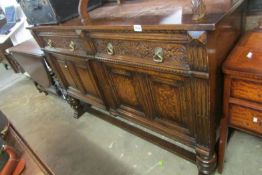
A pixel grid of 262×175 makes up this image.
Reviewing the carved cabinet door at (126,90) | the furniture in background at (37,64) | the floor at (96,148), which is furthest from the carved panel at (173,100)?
the furniture in background at (37,64)

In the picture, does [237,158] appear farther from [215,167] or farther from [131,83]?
[131,83]

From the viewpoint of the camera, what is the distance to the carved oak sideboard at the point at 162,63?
0.85 metres

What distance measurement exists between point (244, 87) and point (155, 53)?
434 millimetres

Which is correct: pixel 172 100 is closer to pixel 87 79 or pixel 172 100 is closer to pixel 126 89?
pixel 126 89

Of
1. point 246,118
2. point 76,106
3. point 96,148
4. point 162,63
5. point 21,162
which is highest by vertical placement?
point 162,63

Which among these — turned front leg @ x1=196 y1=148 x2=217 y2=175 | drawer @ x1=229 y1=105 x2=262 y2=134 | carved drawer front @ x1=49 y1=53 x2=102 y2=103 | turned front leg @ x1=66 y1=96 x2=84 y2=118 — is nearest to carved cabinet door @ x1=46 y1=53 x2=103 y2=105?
carved drawer front @ x1=49 y1=53 x2=102 y2=103

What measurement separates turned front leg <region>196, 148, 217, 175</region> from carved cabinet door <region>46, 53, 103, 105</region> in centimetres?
88

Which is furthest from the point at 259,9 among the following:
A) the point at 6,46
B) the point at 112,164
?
the point at 6,46

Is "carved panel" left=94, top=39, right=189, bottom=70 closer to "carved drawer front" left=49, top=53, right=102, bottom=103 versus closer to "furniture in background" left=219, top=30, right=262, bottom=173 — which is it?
"furniture in background" left=219, top=30, right=262, bottom=173

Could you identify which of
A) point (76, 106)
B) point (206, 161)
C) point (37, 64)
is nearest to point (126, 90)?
point (206, 161)

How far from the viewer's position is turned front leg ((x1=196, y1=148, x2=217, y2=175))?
1.13 m

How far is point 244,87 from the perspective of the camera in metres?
0.87

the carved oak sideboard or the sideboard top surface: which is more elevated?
the sideboard top surface

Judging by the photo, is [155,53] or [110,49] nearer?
[155,53]
